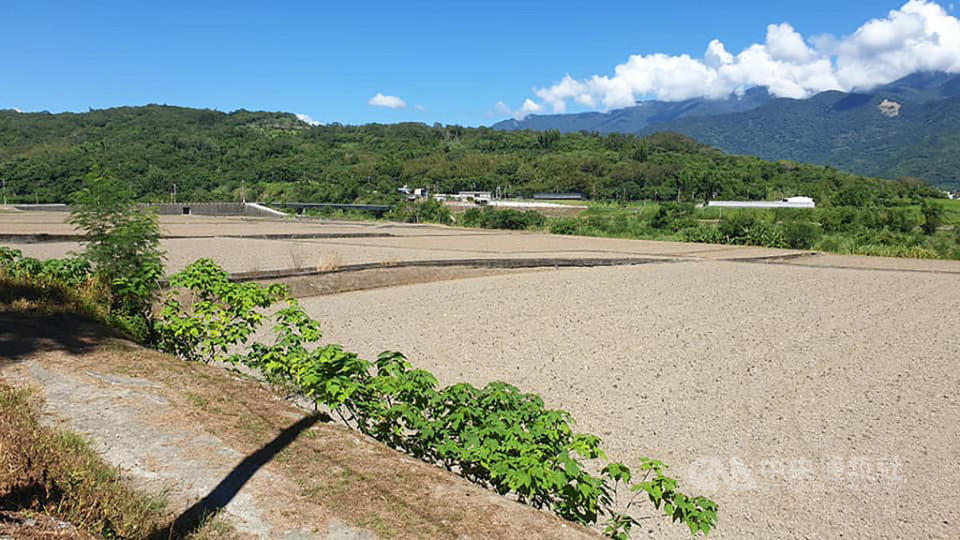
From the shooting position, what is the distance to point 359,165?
109 m

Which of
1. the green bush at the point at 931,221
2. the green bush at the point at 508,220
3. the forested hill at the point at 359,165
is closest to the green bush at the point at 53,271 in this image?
the green bush at the point at 508,220

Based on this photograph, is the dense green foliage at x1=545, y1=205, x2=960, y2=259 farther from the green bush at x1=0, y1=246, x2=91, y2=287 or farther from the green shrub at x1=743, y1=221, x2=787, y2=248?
the green bush at x1=0, y1=246, x2=91, y2=287

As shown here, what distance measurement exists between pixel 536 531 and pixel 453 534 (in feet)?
1.46

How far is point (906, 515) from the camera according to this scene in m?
5.29

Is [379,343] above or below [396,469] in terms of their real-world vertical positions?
below

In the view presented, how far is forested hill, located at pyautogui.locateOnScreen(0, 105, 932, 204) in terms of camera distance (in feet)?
284

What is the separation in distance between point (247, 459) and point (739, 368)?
741 cm

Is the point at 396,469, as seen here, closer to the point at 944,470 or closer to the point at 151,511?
the point at 151,511

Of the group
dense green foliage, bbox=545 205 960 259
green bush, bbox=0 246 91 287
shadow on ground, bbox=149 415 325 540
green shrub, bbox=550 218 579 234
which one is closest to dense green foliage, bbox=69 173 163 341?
green bush, bbox=0 246 91 287

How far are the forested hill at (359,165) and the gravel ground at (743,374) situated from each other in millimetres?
64402

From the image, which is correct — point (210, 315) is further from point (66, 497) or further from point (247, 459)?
point (66, 497)

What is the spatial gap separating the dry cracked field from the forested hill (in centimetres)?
6330

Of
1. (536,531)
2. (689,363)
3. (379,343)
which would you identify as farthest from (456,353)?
(536,531)

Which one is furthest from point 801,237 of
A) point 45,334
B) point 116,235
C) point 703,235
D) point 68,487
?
point 68,487
